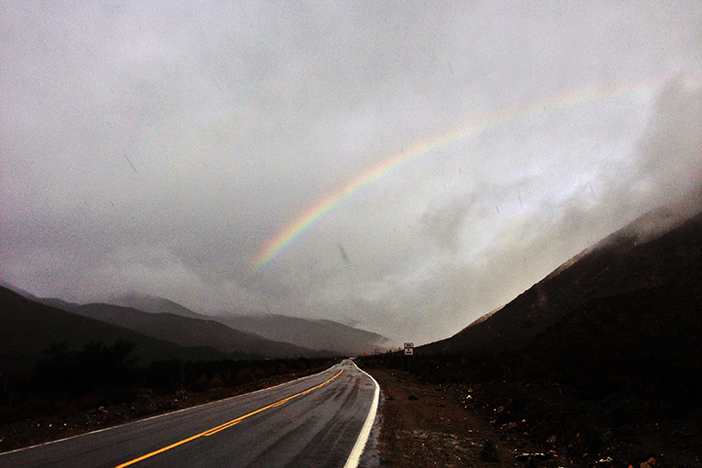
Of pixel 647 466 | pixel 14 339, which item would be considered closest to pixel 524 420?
pixel 647 466

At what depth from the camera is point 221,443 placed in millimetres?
8438

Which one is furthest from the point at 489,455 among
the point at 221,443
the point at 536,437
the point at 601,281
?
the point at 601,281

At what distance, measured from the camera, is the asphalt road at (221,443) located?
7184 millimetres

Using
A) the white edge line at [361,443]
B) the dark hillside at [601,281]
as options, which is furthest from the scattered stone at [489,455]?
the dark hillside at [601,281]

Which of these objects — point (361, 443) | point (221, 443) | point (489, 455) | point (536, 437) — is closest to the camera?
point (489, 455)

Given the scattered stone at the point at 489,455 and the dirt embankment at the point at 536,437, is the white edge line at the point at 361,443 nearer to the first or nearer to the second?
the dirt embankment at the point at 536,437

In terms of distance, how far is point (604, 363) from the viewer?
1283cm

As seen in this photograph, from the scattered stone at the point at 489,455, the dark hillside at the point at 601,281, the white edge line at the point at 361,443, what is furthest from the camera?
the dark hillside at the point at 601,281

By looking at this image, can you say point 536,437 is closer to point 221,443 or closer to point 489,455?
Answer: point 489,455

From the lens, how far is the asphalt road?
7184mm

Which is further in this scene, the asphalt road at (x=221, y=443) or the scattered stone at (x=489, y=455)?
the scattered stone at (x=489, y=455)

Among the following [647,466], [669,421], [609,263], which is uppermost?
[609,263]

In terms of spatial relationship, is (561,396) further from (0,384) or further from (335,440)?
(0,384)

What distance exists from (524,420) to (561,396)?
1.55 meters
